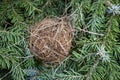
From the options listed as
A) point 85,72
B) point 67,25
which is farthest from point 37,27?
point 85,72

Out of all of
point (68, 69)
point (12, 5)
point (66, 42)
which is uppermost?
point (12, 5)

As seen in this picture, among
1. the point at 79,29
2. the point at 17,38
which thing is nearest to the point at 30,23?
the point at 17,38

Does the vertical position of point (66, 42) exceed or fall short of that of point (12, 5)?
it falls short

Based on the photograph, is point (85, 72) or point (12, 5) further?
point (12, 5)

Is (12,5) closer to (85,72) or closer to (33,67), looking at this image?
(33,67)
